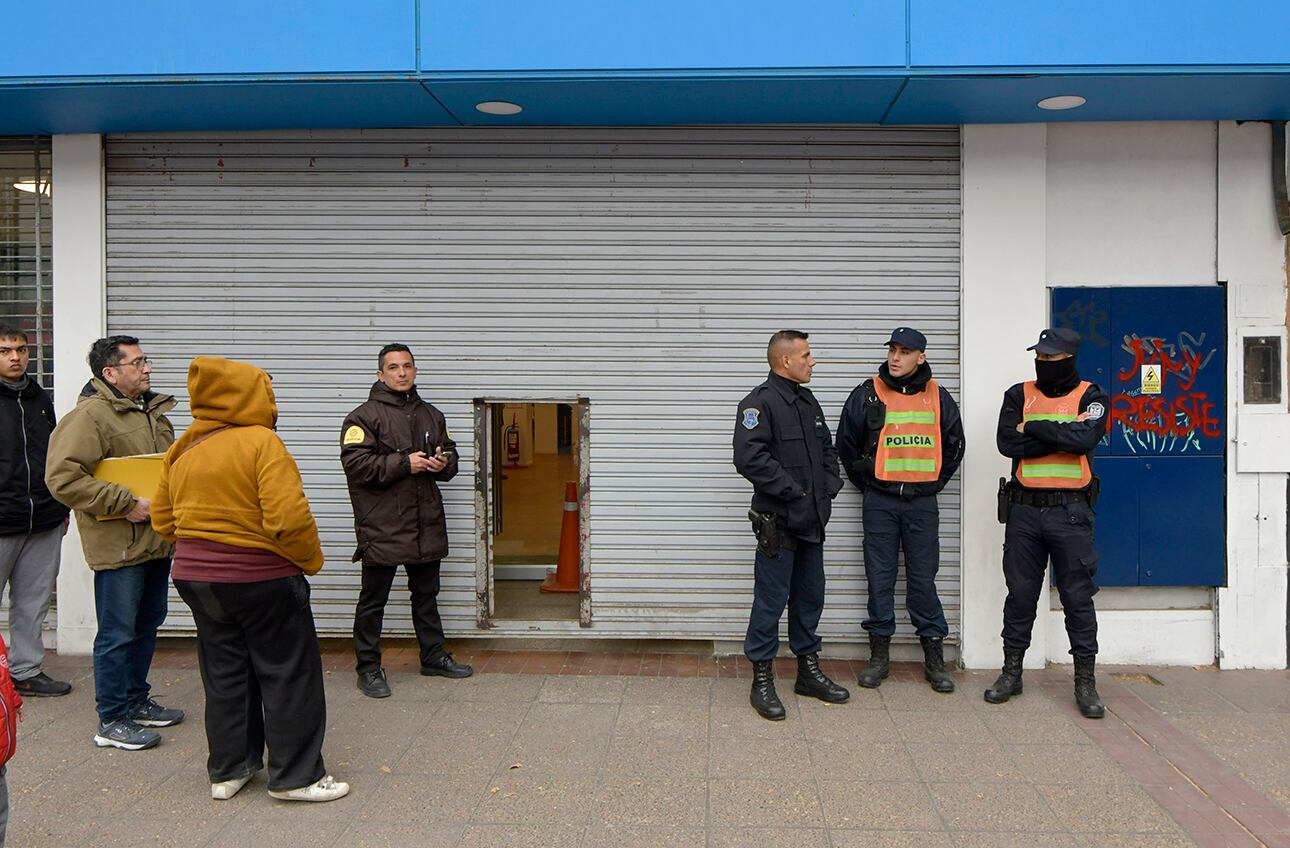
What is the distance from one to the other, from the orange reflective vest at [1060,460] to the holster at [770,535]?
56.4 inches

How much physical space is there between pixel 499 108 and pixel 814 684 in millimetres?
3845

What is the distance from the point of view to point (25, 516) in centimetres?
552

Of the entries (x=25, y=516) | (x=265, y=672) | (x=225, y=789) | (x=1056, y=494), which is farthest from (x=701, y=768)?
(x=25, y=516)

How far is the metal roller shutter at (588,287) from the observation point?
636 centimetres

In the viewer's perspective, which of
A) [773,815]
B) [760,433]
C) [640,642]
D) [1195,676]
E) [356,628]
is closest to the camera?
[773,815]

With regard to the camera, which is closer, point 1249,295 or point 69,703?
point 69,703

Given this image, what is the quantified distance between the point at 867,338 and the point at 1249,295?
2359 millimetres

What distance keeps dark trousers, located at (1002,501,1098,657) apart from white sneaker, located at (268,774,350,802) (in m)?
3.72

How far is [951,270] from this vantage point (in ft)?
20.7

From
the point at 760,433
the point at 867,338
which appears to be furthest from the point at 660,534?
the point at 867,338

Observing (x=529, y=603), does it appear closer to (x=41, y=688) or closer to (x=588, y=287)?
(x=588, y=287)

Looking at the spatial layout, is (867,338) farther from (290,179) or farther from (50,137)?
(50,137)

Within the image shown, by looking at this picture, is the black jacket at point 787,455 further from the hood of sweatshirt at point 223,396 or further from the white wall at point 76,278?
the white wall at point 76,278

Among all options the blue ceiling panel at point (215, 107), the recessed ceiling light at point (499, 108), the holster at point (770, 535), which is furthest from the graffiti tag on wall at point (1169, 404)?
the blue ceiling panel at point (215, 107)
